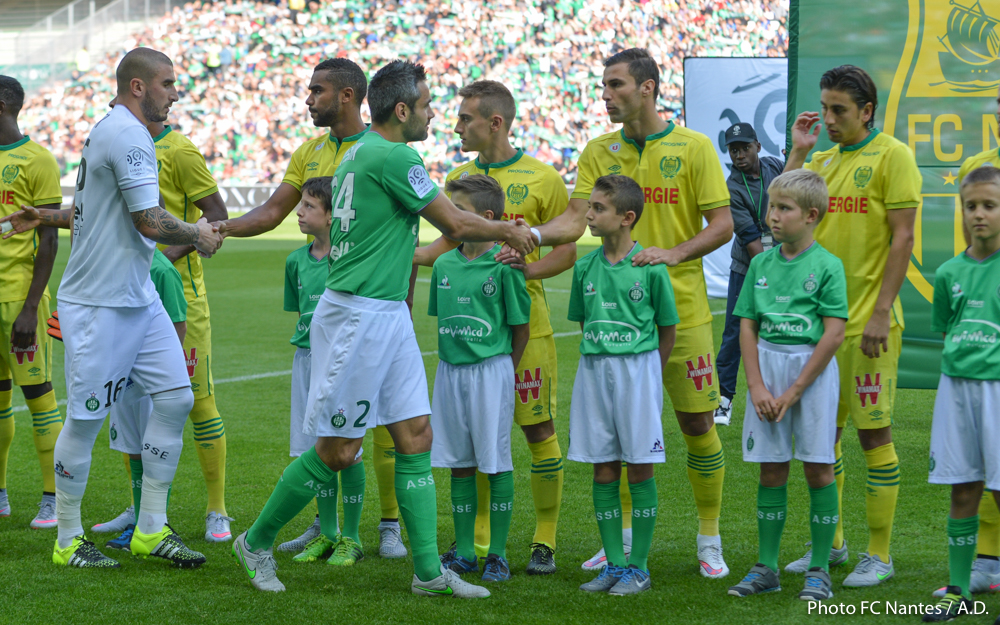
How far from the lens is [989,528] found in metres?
4.10

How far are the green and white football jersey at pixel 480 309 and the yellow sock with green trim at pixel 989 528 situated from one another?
6.74 ft

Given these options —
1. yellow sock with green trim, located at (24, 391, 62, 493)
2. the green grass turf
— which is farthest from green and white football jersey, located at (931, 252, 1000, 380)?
yellow sock with green trim, located at (24, 391, 62, 493)

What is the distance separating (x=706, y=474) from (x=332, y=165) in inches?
89.4

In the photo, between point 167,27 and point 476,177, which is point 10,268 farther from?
point 167,27

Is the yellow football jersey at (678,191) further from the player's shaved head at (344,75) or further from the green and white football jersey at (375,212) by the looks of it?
the player's shaved head at (344,75)

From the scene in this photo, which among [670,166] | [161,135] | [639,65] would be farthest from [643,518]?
[161,135]

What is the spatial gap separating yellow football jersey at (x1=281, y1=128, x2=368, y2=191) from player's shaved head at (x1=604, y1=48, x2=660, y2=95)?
4.04ft

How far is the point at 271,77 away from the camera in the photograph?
34719mm

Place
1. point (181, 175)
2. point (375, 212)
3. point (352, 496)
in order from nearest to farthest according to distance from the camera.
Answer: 1. point (375, 212)
2. point (352, 496)
3. point (181, 175)

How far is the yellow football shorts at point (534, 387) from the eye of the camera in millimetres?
4461

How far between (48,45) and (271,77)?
9.33 metres

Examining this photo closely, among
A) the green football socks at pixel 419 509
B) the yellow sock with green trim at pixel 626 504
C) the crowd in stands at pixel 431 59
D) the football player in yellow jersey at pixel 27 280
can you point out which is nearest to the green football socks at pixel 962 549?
the yellow sock with green trim at pixel 626 504

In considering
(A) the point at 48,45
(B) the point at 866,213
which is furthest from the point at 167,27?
(B) the point at 866,213

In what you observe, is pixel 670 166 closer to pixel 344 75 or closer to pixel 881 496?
pixel 344 75
